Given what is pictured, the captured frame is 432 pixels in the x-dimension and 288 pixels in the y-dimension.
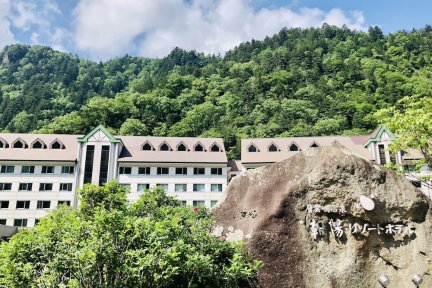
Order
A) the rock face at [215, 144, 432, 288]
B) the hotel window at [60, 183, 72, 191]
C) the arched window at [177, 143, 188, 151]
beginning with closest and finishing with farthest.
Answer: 1. the rock face at [215, 144, 432, 288]
2. the hotel window at [60, 183, 72, 191]
3. the arched window at [177, 143, 188, 151]

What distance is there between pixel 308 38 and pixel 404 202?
12672 cm

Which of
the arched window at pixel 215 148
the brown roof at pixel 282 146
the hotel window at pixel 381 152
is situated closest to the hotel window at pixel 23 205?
the arched window at pixel 215 148

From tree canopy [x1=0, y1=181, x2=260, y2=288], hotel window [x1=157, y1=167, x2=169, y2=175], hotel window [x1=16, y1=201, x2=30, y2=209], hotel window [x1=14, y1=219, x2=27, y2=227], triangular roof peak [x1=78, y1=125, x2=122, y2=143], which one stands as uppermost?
triangular roof peak [x1=78, y1=125, x2=122, y2=143]

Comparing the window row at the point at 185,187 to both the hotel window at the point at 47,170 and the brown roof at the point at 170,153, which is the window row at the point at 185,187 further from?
the hotel window at the point at 47,170

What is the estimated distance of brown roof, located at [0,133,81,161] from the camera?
42.9 m

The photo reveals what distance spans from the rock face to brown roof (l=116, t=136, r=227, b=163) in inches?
1259

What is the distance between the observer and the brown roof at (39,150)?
42.9 m

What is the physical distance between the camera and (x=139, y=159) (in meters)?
43.8

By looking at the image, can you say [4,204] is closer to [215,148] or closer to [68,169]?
[68,169]

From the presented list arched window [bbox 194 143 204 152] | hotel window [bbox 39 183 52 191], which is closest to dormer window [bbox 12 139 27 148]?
hotel window [bbox 39 183 52 191]

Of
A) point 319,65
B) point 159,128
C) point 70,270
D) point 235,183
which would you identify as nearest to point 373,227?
point 235,183

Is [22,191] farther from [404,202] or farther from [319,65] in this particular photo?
[319,65]

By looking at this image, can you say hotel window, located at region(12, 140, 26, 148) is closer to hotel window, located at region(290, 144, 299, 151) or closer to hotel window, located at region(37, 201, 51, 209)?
hotel window, located at region(37, 201, 51, 209)

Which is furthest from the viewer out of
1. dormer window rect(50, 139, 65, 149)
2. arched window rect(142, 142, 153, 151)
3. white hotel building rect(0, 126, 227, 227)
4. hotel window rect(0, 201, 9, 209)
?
arched window rect(142, 142, 153, 151)
